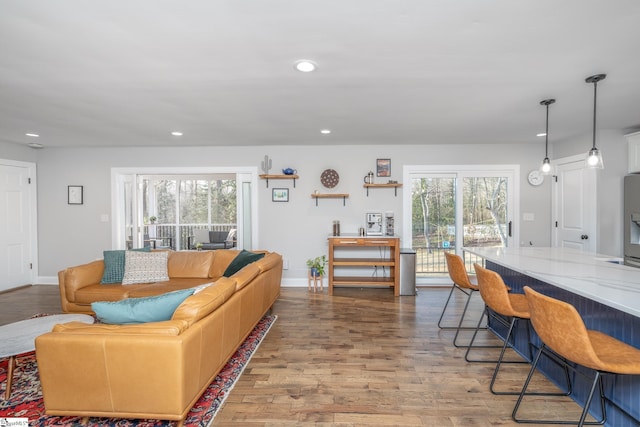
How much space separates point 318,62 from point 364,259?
3.67m

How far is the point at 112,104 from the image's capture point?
3191 millimetres

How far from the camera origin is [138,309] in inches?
77.0

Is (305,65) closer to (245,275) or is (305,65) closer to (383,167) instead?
(245,275)

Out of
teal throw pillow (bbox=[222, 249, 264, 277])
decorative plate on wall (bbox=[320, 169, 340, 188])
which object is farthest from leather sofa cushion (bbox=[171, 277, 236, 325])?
decorative plate on wall (bbox=[320, 169, 340, 188])

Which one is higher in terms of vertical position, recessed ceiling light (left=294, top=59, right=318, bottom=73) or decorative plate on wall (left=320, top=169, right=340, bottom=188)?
recessed ceiling light (left=294, top=59, right=318, bottom=73)

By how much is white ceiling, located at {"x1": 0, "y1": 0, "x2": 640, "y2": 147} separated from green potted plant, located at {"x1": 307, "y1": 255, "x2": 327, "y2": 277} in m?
2.22

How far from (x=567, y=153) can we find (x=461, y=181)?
4.96ft

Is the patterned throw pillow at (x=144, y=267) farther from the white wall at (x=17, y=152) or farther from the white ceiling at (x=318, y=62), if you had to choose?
the white wall at (x=17, y=152)

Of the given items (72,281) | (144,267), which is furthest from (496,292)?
(72,281)

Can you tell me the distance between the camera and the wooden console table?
4.87 metres

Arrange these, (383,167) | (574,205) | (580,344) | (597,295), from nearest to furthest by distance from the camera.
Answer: (580,344) < (597,295) < (574,205) < (383,167)

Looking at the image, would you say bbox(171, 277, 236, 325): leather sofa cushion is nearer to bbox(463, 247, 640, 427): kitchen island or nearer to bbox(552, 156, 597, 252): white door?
bbox(463, 247, 640, 427): kitchen island

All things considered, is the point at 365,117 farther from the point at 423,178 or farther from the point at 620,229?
the point at 620,229

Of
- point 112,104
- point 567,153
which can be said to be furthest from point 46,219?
point 567,153
